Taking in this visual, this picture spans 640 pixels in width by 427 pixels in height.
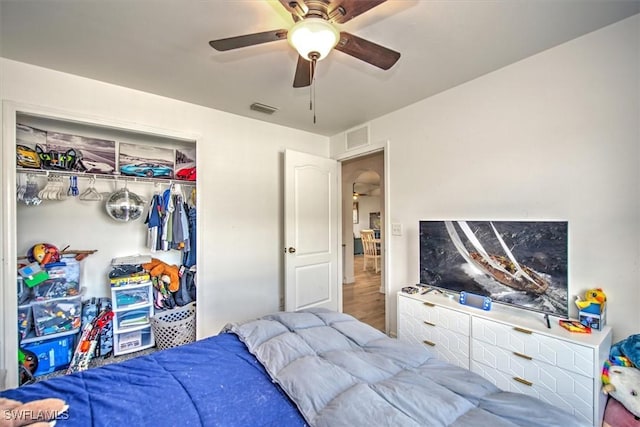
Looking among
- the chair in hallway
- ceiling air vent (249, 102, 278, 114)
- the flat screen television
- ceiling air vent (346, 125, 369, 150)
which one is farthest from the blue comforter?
the chair in hallway

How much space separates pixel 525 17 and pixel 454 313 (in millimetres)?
1915

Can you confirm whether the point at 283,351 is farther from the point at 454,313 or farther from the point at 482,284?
the point at 482,284

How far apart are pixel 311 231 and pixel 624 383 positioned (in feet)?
8.63

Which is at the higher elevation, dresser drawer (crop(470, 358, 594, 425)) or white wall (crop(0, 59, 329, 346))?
white wall (crop(0, 59, 329, 346))

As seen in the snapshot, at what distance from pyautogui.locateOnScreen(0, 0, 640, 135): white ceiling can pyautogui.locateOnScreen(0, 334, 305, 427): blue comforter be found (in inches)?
71.4

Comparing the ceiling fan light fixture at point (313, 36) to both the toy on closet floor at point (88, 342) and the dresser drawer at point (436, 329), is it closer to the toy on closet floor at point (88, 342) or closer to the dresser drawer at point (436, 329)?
the dresser drawer at point (436, 329)

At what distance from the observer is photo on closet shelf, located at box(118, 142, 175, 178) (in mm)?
2648

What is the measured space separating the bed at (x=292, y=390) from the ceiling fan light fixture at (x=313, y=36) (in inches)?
55.5

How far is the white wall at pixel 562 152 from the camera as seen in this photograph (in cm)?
158

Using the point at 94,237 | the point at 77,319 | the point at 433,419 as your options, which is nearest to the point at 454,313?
the point at 433,419

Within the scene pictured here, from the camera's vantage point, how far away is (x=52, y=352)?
2250 millimetres

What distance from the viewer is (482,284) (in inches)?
82.2

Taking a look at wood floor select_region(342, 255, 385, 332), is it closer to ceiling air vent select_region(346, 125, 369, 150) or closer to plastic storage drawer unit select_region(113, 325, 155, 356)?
ceiling air vent select_region(346, 125, 369, 150)
